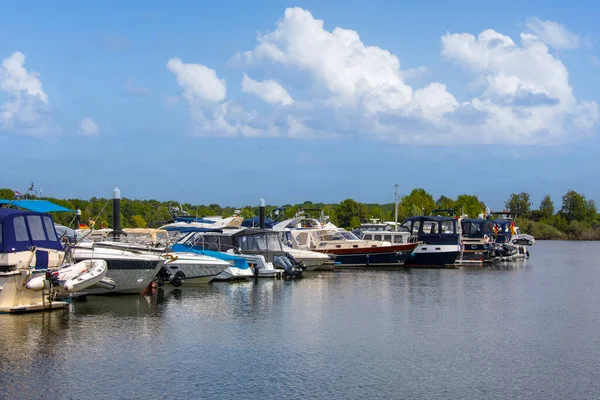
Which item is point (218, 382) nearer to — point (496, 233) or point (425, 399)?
point (425, 399)

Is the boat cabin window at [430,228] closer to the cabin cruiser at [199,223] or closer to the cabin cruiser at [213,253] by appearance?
the cabin cruiser at [199,223]

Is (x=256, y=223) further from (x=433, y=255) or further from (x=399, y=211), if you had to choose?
(x=399, y=211)

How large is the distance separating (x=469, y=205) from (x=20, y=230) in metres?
109

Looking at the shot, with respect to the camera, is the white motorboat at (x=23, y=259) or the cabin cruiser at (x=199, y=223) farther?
the cabin cruiser at (x=199, y=223)

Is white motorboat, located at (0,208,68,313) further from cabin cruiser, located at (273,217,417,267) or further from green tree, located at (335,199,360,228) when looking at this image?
green tree, located at (335,199,360,228)

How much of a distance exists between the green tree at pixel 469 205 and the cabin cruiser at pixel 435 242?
68.5 m

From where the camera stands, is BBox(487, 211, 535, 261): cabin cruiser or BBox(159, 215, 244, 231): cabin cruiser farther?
BBox(487, 211, 535, 261): cabin cruiser

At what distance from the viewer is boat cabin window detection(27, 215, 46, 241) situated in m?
26.1

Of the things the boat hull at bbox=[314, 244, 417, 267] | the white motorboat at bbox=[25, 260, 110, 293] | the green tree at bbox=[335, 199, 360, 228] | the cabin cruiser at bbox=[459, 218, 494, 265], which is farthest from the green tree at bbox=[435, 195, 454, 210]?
the white motorboat at bbox=[25, 260, 110, 293]

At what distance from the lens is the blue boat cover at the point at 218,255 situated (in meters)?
39.0

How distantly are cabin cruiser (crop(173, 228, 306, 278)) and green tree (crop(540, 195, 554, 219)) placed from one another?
461 feet

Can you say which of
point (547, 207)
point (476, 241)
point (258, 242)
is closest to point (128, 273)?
point (258, 242)

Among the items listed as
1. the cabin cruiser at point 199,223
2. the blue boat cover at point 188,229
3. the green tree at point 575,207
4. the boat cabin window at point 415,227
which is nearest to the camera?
the blue boat cover at point 188,229

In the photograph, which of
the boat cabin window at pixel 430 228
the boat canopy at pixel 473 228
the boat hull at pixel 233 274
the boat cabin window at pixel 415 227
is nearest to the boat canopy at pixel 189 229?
the boat hull at pixel 233 274
